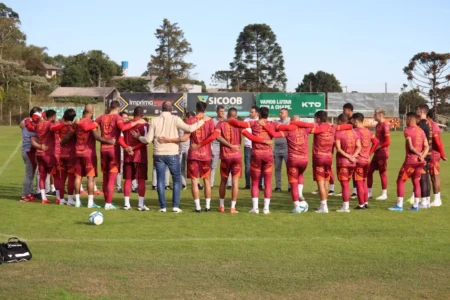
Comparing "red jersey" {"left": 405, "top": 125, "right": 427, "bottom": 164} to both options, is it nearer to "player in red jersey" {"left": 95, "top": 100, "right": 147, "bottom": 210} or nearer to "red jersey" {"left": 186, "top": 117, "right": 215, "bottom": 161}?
"red jersey" {"left": 186, "top": 117, "right": 215, "bottom": 161}

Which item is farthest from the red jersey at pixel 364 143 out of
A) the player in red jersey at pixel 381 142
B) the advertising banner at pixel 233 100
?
the advertising banner at pixel 233 100

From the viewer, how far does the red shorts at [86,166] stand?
1313 centimetres

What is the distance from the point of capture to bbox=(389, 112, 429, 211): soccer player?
12844 millimetres

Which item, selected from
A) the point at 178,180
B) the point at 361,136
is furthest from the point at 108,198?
the point at 361,136

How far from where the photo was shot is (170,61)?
88312 mm

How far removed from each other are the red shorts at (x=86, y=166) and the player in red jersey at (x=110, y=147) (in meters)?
0.27

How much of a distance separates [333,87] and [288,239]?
10754cm

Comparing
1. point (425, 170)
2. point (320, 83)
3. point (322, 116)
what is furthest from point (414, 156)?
point (320, 83)

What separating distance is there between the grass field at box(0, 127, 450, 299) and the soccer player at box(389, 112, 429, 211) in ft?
1.72

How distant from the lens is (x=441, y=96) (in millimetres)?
80000

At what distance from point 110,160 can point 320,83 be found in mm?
103183

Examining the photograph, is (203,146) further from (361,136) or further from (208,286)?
(208,286)

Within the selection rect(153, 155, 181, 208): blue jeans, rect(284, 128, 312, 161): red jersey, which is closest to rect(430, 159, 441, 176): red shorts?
rect(284, 128, 312, 161): red jersey

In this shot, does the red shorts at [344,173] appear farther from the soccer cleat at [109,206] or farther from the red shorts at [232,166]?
the soccer cleat at [109,206]
